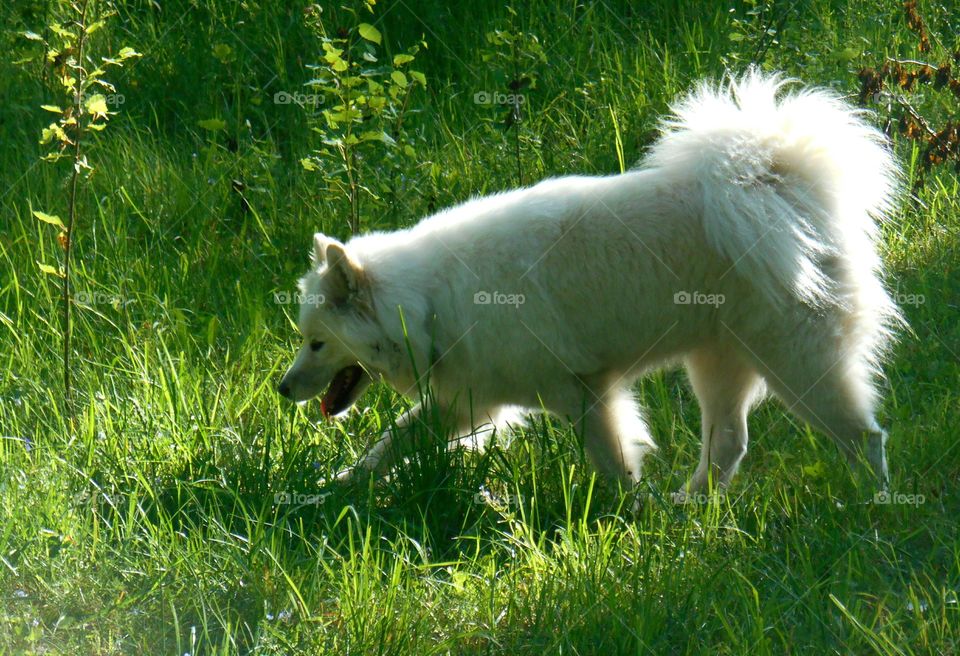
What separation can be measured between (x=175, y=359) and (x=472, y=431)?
1.69 metres

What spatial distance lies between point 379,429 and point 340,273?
0.85 meters

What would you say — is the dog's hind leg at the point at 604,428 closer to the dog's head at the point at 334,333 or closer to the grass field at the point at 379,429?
the grass field at the point at 379,429

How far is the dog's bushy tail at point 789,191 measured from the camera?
4320 mm

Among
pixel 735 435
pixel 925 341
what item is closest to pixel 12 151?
pixel 735 435

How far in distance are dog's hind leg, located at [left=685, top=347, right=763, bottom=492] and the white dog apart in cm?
21

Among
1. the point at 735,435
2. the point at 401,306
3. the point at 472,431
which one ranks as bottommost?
the point at 735,435

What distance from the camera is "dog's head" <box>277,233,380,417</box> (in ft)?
14.7

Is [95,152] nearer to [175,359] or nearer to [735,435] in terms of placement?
[175,359]

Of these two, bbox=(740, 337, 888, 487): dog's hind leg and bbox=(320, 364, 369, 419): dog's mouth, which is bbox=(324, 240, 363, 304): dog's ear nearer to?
A: bbox=(320, 364, 369, 419): dog's mouth

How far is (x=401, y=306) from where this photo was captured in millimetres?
4492

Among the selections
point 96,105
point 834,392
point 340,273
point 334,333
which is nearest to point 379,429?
point 334,333

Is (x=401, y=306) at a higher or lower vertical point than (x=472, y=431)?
Result: higher

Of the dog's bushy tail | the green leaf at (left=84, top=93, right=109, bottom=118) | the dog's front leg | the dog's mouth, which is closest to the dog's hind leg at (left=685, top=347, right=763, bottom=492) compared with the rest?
the dog's bushy tail

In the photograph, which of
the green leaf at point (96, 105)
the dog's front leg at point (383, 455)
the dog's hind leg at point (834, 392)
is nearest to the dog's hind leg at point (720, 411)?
the dog's hind leg at point (834, 392)
